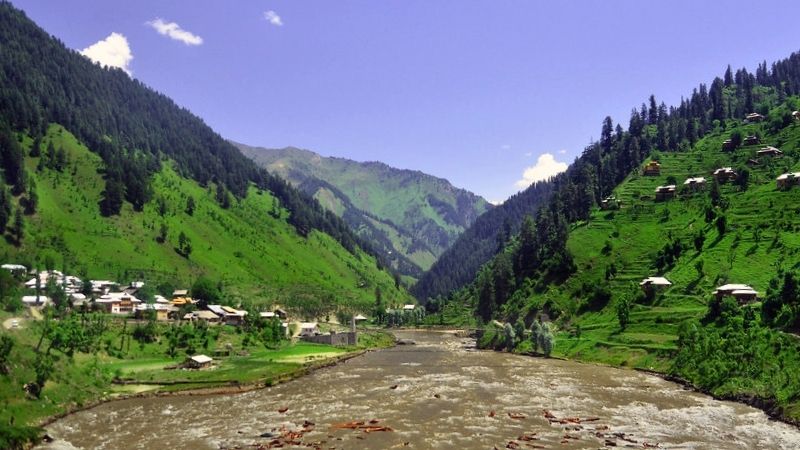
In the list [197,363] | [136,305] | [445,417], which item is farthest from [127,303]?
[445,417]

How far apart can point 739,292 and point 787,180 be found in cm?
7359

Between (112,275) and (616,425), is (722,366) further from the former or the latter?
(112,275)

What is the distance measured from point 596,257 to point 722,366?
8895cm

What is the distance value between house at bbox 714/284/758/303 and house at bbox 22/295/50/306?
155473mm

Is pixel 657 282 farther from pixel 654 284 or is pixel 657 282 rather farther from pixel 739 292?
pixel 739 292

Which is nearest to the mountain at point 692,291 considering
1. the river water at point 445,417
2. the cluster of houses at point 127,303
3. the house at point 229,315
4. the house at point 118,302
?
the river water at point 445,417

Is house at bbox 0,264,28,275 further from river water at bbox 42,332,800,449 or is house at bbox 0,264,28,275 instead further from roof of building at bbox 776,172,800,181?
roof of building at bbox 776,172,800,181

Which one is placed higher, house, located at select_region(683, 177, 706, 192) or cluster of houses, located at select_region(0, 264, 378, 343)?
house, located at select_region(683, 177, 706, 192)

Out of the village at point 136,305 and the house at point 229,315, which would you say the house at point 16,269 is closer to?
the village at point 136,305

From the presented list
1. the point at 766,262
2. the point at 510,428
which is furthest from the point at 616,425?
the point at 766,262

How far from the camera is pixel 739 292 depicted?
11719 cm

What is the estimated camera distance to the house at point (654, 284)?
140 m

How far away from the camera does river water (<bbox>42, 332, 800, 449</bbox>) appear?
59.5 m

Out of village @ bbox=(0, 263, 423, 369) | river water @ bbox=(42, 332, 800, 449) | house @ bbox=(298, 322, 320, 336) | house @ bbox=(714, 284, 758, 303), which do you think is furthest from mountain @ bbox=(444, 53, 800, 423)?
village @ bbox=(0, 263, 423, 369)
